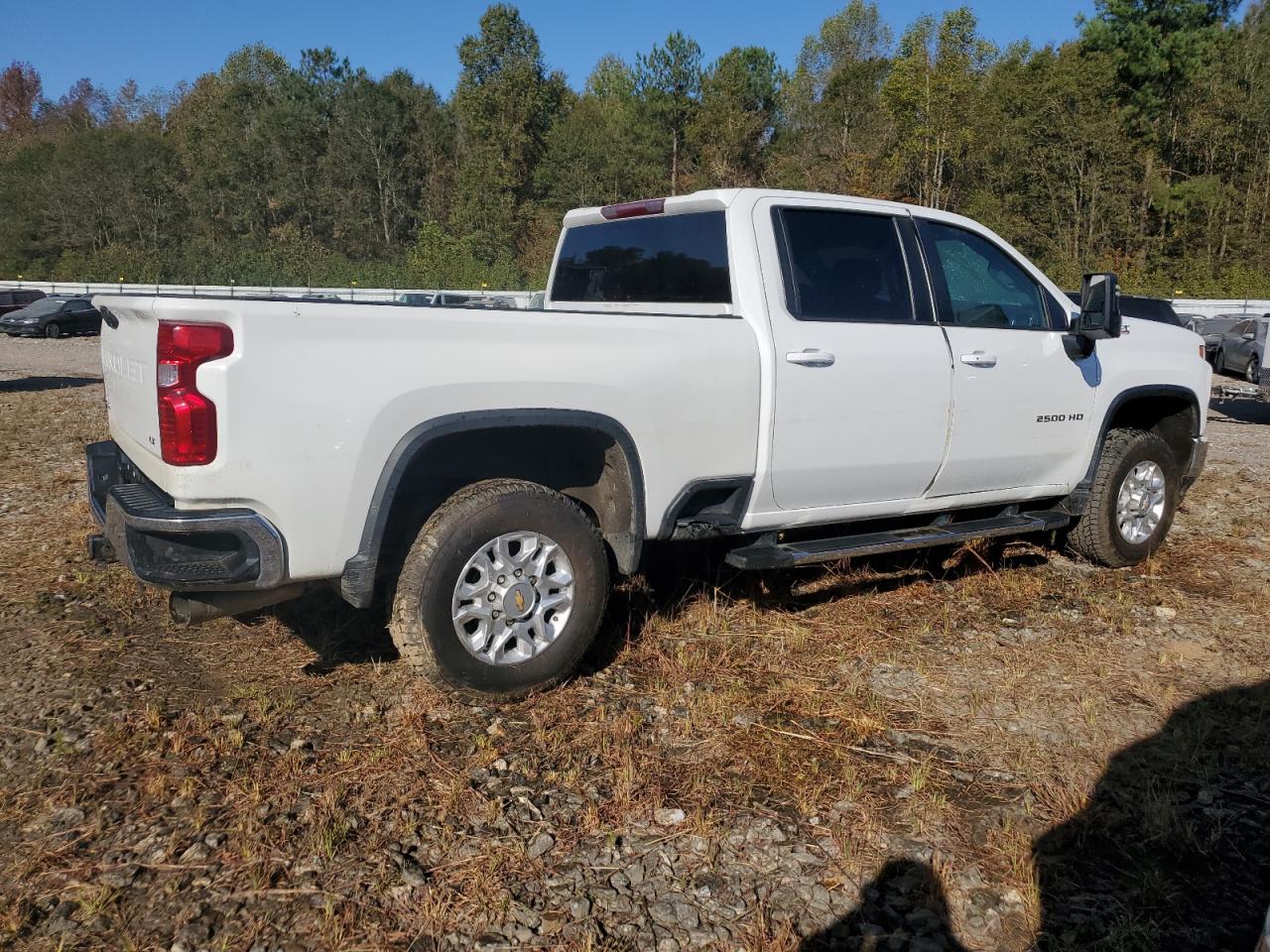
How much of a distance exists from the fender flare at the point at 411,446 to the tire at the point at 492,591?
0.61ft

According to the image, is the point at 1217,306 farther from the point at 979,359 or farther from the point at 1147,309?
the point at 979,359

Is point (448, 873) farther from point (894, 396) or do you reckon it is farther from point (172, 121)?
point (172, 121)

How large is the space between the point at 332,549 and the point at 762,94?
53018mm

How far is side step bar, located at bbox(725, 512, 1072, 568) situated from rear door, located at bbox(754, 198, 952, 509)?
18cm

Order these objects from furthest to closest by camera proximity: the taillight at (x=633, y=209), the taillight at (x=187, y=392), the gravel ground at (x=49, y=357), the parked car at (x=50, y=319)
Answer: the parked car at (x=50, y=319)
the gravel ground at (x=49, y=357)
the taillight at (x=633, y=209)
the taillight at (x=187, y=392)

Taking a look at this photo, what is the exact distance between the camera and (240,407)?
3.21 meters

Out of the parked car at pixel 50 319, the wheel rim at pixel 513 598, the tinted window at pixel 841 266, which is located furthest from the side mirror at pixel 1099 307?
the parked car at pixel 50 319

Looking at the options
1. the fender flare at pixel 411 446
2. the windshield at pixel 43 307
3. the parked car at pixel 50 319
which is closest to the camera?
the fender flare at pixel 411 446

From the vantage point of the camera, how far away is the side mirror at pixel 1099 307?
5102mm

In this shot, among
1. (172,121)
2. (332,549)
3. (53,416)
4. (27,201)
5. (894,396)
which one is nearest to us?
(332,549)

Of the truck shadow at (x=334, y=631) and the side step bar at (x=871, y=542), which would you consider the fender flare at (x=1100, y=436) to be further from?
the truck shadow at (x=334, y=631)

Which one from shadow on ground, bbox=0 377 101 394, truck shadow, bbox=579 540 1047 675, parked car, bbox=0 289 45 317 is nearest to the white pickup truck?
truck shadow, bbox=579 540 1047 675

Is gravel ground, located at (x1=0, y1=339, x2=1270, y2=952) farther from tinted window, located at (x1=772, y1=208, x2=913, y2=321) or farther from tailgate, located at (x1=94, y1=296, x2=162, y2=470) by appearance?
tinted window, located at (x1=772, y1=208, x2=913, y2=321)

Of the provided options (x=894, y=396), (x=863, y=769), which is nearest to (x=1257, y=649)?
(x=894, y=396)
